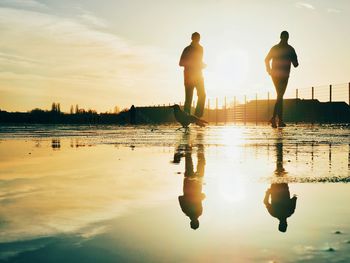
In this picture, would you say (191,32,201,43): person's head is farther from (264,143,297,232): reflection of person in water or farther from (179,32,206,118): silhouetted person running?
(264,143,297,232): reflection of person in water

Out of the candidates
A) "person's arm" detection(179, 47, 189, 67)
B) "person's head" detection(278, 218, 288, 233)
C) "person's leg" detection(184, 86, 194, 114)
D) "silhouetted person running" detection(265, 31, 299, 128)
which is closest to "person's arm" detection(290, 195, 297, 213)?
"person's head" detection(278, 218, 288, 233)

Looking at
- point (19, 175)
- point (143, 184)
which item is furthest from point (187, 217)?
point (19, 175)

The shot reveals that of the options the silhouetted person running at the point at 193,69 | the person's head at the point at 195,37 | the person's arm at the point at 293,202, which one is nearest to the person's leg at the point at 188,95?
the silhouetted person running at the point at 193,69

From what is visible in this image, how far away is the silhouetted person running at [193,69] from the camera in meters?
13.9

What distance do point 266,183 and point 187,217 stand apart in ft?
4.53

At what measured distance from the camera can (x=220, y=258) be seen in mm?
1806

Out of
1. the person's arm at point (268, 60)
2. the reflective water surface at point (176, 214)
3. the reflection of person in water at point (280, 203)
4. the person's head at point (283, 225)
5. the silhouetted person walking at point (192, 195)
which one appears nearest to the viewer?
the reflective water surface at point (176, 214)

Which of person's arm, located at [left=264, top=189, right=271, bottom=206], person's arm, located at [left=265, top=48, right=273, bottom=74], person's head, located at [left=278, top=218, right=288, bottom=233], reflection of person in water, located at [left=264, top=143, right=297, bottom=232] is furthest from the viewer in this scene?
Answer: person's arm, located at [left=265, top=48, right=273, bottom=74]

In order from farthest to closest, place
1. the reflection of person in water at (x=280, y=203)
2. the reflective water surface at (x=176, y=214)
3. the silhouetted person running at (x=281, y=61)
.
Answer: the silhouetted person running at (x=281, y=61) → the reflection of person in water at (x=280, y=203) → the reflective water surface at (x=176, y=214)

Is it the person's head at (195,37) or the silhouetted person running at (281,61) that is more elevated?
the person's head at (195,37)

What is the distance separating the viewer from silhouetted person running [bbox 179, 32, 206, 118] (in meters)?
13.9

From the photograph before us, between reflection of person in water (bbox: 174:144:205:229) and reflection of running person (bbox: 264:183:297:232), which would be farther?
reflection of person in water (bbox: 174:144:205:229)

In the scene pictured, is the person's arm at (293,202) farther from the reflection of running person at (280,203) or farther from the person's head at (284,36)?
the person's head at (284,36)

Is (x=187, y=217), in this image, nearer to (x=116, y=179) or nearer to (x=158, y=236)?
(x=158, y=236)
